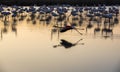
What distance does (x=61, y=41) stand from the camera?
20297 millimetres

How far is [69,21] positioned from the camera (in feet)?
88.2

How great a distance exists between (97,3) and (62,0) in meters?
2.82

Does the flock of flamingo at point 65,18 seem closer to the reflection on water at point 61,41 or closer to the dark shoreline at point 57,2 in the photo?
→ the reflection on water at point 61,41

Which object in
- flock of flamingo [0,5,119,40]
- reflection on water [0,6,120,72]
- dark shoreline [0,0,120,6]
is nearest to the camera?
reflection on water [0,6,120,72]

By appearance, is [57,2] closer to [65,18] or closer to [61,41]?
[65,18]

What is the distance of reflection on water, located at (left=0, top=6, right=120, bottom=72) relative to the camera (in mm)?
15297

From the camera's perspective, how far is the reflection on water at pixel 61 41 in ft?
50.2

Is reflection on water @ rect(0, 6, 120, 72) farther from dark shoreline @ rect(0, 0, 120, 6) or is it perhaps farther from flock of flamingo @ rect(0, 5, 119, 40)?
dark shoreline @ rect(0, 0, 120, 6)

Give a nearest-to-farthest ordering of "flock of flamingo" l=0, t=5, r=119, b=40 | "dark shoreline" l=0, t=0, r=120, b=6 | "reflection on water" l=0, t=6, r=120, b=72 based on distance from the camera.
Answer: "reflection on water" l=0, t=6, r=120, b=72
"flock of flamingo" l=0, t=5, r=119, b=40
"dark shoreline" l=0, t=0, r=120, b=6

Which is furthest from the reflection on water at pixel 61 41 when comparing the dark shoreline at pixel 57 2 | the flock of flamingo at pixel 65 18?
the dark shoreline at pixel 57 2

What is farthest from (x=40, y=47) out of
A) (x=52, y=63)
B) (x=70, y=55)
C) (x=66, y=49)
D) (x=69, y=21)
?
(x=69, y=21)

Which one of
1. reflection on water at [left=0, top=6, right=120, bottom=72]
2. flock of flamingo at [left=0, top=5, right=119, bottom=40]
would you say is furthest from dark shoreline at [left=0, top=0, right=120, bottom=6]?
reflection on water at [left=0, top=6, right=120, bottom=72]

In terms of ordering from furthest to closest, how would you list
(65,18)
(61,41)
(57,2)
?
(57,2), (65,18), (61,41)

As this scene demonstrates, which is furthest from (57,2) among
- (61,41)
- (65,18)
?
(61,41)
